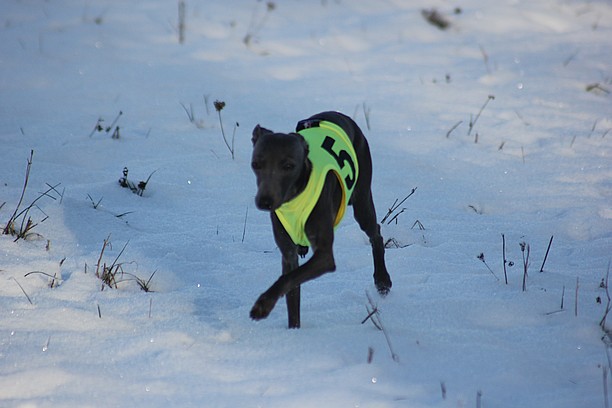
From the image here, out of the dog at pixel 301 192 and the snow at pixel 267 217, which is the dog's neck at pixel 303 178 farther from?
the snow at pixel 267 217

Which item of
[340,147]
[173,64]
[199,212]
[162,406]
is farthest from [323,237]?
[173,64]

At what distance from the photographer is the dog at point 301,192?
3648mm

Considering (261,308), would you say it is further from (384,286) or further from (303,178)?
(384,286)

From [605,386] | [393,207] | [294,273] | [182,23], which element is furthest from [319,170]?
[182,23]

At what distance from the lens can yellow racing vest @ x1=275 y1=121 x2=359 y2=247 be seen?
3.81m

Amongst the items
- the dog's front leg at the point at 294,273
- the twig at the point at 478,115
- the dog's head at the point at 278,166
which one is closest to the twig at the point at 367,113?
the twig at the point at 478,115

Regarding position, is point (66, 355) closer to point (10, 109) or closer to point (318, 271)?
point (318, 271)

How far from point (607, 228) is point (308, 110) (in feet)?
11.3

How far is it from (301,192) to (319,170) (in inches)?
6.1

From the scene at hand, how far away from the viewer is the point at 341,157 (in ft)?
13.6

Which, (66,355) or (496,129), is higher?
(496,129)

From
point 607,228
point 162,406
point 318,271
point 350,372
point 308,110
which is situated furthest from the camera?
point 308,110

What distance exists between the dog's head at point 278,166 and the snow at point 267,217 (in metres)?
0.75

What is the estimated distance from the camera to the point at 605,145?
24.5 feet
